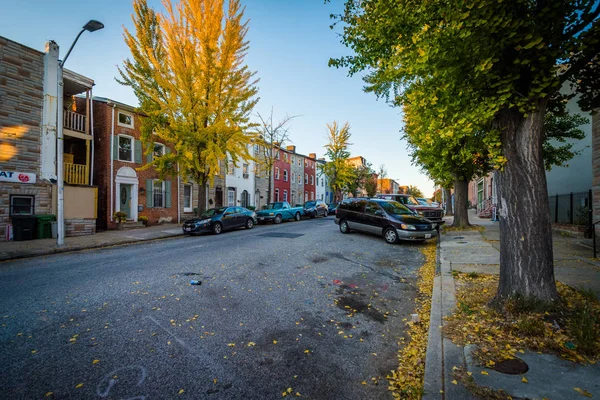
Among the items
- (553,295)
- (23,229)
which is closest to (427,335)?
(553,295)

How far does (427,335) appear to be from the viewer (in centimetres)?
384

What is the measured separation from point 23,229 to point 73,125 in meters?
6.58

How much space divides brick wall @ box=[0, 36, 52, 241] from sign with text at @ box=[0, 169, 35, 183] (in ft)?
0.55

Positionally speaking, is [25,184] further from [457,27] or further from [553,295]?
[553,295]

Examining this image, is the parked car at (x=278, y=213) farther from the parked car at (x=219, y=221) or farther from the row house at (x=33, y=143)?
the row house at (x=33, y=143)

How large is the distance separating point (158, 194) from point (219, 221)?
24.1ft

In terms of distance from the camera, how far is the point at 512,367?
2840 mm

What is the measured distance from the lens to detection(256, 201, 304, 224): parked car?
2138cm

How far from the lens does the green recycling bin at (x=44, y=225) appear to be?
43.2 feet

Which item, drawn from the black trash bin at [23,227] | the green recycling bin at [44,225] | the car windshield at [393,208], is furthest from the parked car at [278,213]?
the black trash bin at [23,227]

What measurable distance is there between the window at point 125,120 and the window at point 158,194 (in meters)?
4.10

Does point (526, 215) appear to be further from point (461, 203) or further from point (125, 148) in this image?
point (125, 148)

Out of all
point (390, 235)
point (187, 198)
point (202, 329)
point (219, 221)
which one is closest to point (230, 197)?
point (187, 198)

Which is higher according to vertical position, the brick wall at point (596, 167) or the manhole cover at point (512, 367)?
the brick wall at point (596, 167)
